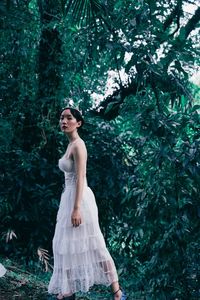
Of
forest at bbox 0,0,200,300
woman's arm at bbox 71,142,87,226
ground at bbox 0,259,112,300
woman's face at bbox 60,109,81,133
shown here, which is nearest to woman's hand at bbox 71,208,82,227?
woman's arm at bbox 71,142,87,226

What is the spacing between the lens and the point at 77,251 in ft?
14.4

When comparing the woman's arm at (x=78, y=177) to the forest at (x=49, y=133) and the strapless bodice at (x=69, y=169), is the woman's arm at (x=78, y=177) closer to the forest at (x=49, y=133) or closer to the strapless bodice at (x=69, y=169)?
the strapless bodice at (x=69, y=169)

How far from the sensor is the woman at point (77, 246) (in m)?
4.36

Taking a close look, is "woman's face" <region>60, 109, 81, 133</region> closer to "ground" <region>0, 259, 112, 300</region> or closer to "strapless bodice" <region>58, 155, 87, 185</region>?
"strapless bodice" <region>58, 155, 87, 185</region>

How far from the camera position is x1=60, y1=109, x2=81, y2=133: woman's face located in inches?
178

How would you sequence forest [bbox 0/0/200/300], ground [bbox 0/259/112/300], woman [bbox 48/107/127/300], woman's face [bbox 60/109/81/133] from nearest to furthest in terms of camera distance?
woman [bbox 48/107/127/300] < woman's face [bbox 60/109/81/133] < ground [bbox 0/259/112/300] < forest [bbox 0/0/200/300]

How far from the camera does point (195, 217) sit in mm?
5301

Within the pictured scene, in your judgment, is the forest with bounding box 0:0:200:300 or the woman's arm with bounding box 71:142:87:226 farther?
the forest with bounding box 0:0:200:300

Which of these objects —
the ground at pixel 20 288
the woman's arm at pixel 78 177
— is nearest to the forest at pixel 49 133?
the ground at pixel 20 288

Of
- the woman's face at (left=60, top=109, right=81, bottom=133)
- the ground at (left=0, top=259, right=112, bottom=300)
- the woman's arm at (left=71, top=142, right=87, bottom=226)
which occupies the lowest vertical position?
the ground at (left=0, top=259, right=112, bottom=300)

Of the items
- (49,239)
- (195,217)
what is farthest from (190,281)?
(49,239)

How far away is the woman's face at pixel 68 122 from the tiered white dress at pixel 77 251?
0.30 metres

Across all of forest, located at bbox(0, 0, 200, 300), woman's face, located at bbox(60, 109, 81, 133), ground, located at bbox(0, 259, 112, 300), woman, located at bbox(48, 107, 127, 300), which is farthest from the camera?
forest, located at bbox(0, 0, 200, 300)

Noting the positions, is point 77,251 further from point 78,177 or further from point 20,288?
point 20,288
